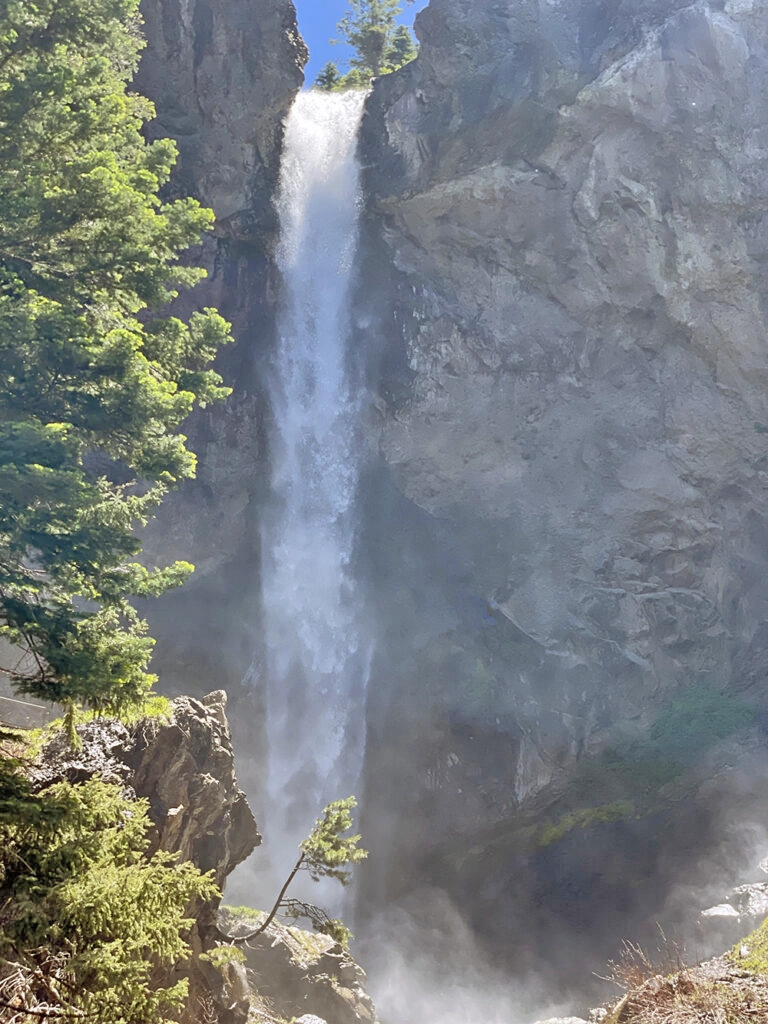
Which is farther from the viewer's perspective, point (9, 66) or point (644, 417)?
point (644, 417)

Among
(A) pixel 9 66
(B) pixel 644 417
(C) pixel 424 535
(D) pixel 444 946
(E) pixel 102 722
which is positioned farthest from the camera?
(C) pixel 424 535

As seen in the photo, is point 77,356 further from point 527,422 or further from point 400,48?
point 400,48

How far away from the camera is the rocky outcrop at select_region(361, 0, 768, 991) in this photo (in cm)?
2194

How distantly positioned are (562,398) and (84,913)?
2211cm

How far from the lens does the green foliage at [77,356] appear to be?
704cm

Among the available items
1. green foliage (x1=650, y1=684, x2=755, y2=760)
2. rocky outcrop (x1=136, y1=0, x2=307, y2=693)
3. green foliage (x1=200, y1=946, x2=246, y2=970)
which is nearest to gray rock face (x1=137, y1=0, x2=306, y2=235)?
rocky outcrop (x1=136, y1=0, x2=307, y2=693)

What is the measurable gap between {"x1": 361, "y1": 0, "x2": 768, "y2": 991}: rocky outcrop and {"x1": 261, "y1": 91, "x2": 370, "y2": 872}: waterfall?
127cm

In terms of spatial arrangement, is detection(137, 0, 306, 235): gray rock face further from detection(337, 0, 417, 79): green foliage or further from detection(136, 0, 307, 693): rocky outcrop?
detection(337, 0, 417, 79): green foliage

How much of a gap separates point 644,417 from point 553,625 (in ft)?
22.7

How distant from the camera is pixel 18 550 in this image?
7.27m

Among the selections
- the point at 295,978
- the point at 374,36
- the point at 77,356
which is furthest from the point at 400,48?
the point at 295,978

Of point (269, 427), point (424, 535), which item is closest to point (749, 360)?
point (424, 535)

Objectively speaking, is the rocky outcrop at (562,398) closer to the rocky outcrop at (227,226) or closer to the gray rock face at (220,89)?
the rocky outcrop at (227,226)

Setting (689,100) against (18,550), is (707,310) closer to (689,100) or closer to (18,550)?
(689,100)
